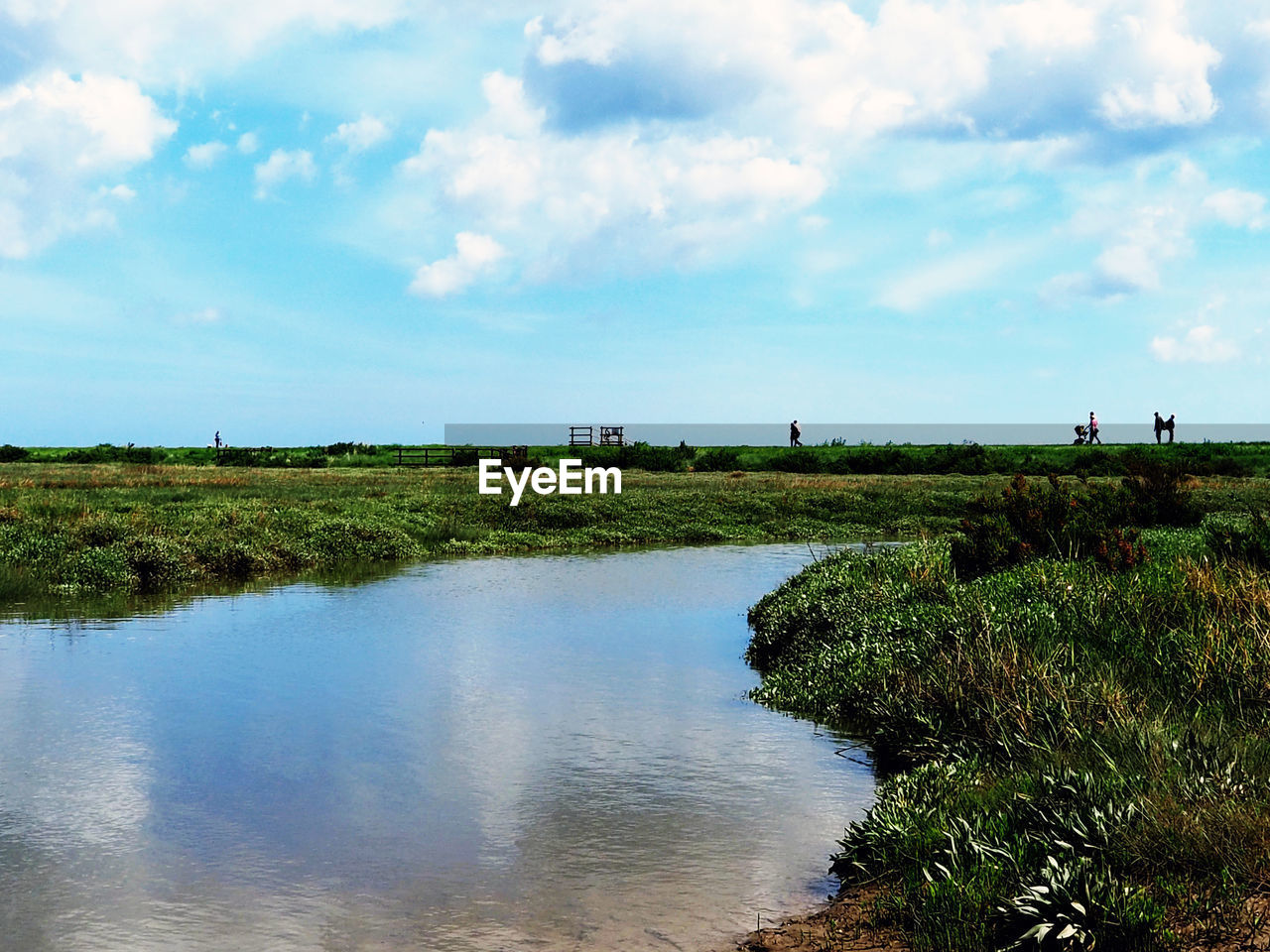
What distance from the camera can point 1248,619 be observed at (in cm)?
1223

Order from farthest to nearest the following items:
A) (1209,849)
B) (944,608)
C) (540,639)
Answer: (540,639)
(944,608)
(1209,849)

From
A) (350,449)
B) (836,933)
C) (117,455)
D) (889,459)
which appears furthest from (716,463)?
(836,933)

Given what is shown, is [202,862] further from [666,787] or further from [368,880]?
[666,787]

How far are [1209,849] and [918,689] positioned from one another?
19.0 ft

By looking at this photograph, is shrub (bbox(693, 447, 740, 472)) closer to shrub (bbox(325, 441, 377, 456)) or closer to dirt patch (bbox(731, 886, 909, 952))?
shrub (bbox(325, 441, 377, 456))

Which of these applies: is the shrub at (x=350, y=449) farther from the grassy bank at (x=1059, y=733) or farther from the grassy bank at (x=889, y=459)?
the grassy bank at (x=1059, y=733)

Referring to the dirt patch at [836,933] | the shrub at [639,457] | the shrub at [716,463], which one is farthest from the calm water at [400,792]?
the shrub at [716,463]

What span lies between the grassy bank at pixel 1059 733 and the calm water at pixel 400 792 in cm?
99

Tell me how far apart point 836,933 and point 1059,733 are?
13.2 feet

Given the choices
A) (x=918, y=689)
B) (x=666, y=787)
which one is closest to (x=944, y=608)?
(x=918, y=689)

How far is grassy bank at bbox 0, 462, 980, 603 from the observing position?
29234 millimetres

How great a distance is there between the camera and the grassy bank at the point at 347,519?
1151 inches

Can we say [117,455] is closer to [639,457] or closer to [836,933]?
[639,457]

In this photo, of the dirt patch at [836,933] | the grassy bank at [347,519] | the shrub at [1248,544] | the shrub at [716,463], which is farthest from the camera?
the shrub at [716,463]
